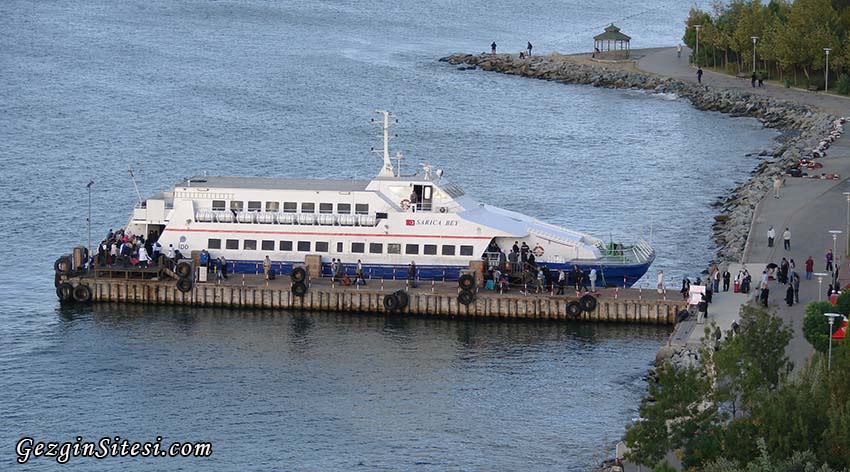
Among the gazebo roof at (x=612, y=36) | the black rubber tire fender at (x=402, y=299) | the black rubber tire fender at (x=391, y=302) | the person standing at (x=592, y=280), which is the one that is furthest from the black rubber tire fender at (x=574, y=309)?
the gazebo roof at (x=612, y=36)

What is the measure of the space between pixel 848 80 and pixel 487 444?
8412cm

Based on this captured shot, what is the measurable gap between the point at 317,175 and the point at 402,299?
37595mm

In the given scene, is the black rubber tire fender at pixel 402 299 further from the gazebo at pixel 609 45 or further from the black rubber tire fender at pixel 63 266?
the gazebo at pixel 609 45

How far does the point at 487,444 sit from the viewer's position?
63.1 m

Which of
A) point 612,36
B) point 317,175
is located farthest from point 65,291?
point 612,36

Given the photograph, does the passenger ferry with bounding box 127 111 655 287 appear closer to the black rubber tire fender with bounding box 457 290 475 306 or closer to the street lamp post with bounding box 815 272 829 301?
the black rubber tire fender with bounding box 457 290 475 306

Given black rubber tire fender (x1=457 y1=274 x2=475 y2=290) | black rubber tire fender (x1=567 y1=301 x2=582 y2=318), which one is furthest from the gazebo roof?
black rubber tire fender (x1=457 y1=274 x2=475 y2=290)

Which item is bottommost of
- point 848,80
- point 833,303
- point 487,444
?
point 487,444

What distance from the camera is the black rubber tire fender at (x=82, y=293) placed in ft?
263

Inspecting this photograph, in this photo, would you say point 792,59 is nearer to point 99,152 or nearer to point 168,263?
point 99,152

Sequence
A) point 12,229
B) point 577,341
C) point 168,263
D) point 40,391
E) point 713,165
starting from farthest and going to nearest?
1. point 713,165
2. point 12,229
3. point 168,263
4. point 577,341
5. point 40,391

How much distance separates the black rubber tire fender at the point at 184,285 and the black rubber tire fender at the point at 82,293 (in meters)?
4.22

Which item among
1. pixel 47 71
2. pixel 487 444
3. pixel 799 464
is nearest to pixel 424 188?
pixel 487 444

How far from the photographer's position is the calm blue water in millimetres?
64812
